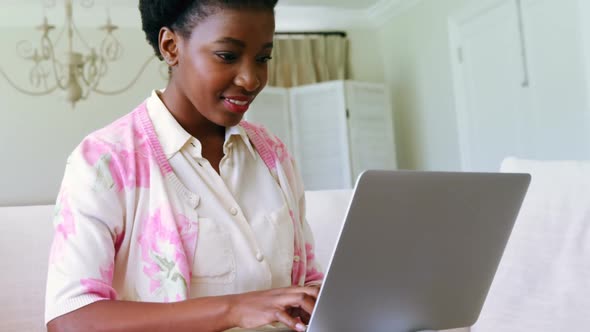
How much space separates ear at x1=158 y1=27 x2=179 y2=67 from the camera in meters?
1.07

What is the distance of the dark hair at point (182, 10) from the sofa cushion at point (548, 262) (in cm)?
81

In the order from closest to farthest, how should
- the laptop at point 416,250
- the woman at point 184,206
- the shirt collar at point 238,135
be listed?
1. the laptop at point 416,250
2. the woman at point 184,206
3. the shirt collar at point 238,135

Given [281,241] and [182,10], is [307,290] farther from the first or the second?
[182,10]

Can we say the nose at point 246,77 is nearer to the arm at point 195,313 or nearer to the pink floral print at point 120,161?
the pink floral print at point 120,161

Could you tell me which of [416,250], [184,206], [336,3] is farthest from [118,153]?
[336,3]

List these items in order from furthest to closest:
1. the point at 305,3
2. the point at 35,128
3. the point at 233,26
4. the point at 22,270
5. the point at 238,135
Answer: the point at 305,3 < the point at 35,128 < the point at 22,270 < the point at 238,135 < the point at 233,26

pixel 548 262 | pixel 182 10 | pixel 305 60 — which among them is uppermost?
pixel 305 60

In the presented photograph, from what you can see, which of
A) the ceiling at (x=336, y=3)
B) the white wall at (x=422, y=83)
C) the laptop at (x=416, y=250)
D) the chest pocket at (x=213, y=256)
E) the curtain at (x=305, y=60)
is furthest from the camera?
the curtain at (x=305, y=60)

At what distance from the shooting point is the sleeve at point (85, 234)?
0.88 meters

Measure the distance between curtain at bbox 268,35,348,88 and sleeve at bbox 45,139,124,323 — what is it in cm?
470

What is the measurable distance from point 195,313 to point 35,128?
465 cm

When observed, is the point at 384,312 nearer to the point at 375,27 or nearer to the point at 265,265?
the point at 265,265

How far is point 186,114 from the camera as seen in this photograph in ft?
3.63

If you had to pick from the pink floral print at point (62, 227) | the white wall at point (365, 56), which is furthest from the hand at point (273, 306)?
the white wall at point (365, 56)
